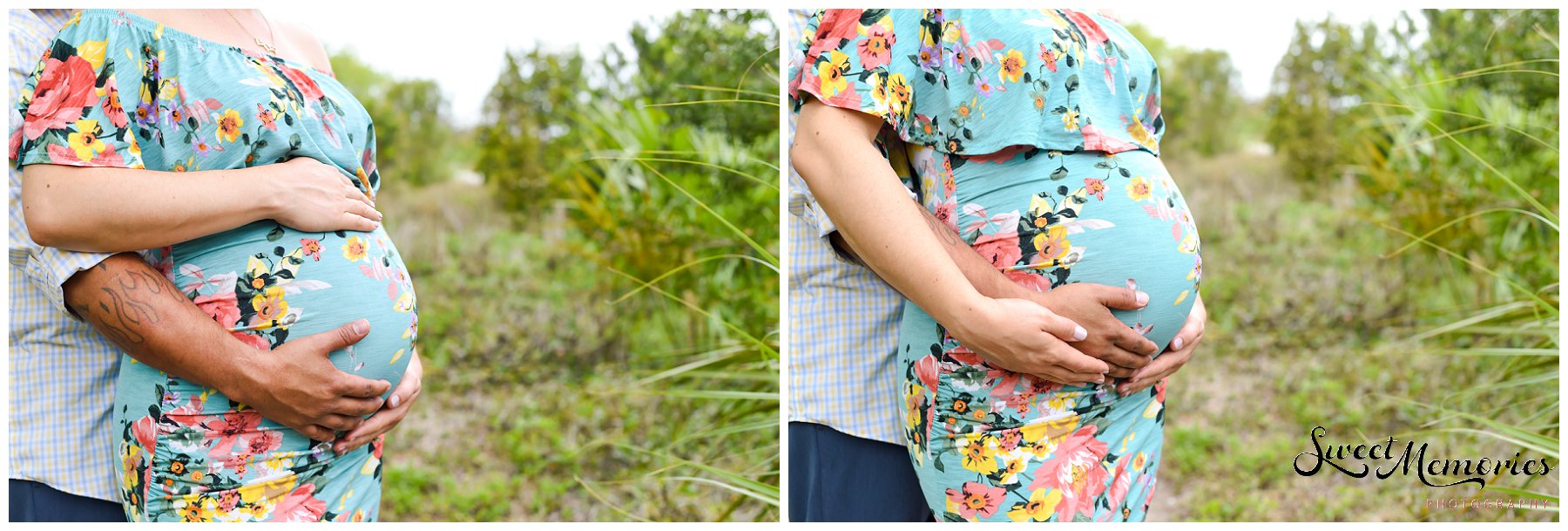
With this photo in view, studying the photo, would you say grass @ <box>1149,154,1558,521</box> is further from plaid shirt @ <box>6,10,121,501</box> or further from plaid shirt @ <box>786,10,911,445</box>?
plaid shirt @ <box>6,10,121,501</box>

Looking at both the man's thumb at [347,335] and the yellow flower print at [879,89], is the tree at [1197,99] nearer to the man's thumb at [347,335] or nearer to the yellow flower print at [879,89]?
the yellow flower print at [879,89]

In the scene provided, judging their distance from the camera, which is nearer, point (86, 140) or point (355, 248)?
point (86, 140)

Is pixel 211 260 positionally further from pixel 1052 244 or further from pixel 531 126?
pixel 531 126

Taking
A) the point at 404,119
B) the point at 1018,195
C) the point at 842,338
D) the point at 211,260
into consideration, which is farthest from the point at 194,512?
the point at 404,119

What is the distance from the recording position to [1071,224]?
123 centimetres

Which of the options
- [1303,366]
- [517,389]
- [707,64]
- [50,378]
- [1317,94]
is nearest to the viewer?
[50,378]

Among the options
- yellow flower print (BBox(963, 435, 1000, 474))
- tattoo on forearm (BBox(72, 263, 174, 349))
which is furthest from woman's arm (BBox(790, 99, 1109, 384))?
tattoo on forearm (BBox(72, 263, 174, 349))

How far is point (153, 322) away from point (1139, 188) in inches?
51.7

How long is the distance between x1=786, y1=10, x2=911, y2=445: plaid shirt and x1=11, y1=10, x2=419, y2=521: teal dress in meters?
0.67

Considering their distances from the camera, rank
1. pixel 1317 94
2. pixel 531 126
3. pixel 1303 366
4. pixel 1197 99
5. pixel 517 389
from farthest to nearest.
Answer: pixel 1197 99 → pixel 1317 94 → pixel 1303 366 → pixel 531 126 → pixel 517 389

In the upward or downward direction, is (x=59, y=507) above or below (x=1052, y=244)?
below

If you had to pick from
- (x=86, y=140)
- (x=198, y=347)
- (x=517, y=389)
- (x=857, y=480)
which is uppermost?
(x=86, y=140)

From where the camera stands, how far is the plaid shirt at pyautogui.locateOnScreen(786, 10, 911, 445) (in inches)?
57.4

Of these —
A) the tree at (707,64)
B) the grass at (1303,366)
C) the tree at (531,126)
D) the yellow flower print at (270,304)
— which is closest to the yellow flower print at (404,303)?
the yellow flower print at (270,304)
